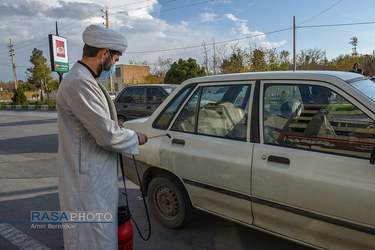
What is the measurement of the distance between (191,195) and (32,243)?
183cm

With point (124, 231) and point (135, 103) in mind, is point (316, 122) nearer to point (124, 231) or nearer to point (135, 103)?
point (124, 231)

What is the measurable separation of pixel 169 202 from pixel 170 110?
41.8 inches

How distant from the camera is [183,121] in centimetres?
304

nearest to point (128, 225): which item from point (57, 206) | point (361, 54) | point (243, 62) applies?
point (57, 206)

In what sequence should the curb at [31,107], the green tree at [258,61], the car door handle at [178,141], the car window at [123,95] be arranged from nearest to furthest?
the car door handle at [178,141]
the car window at [123,95]
the green tree at [258,61]
the curb at [31,107]

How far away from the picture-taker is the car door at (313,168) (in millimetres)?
1932

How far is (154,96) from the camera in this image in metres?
9.84

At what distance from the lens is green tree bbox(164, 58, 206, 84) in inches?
1062

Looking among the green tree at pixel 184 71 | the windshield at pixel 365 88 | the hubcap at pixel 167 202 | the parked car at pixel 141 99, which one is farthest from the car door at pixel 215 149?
the green tree at pixel 184 71

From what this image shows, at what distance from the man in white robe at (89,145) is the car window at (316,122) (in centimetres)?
129

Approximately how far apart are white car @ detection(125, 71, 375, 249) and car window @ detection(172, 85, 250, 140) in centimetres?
1

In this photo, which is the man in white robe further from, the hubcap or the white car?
the hubcap

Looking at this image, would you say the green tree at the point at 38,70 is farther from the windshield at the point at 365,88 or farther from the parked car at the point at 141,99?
the windshield at the point at 365,88

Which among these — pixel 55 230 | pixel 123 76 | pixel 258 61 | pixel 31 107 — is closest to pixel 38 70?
pixel 123 76
